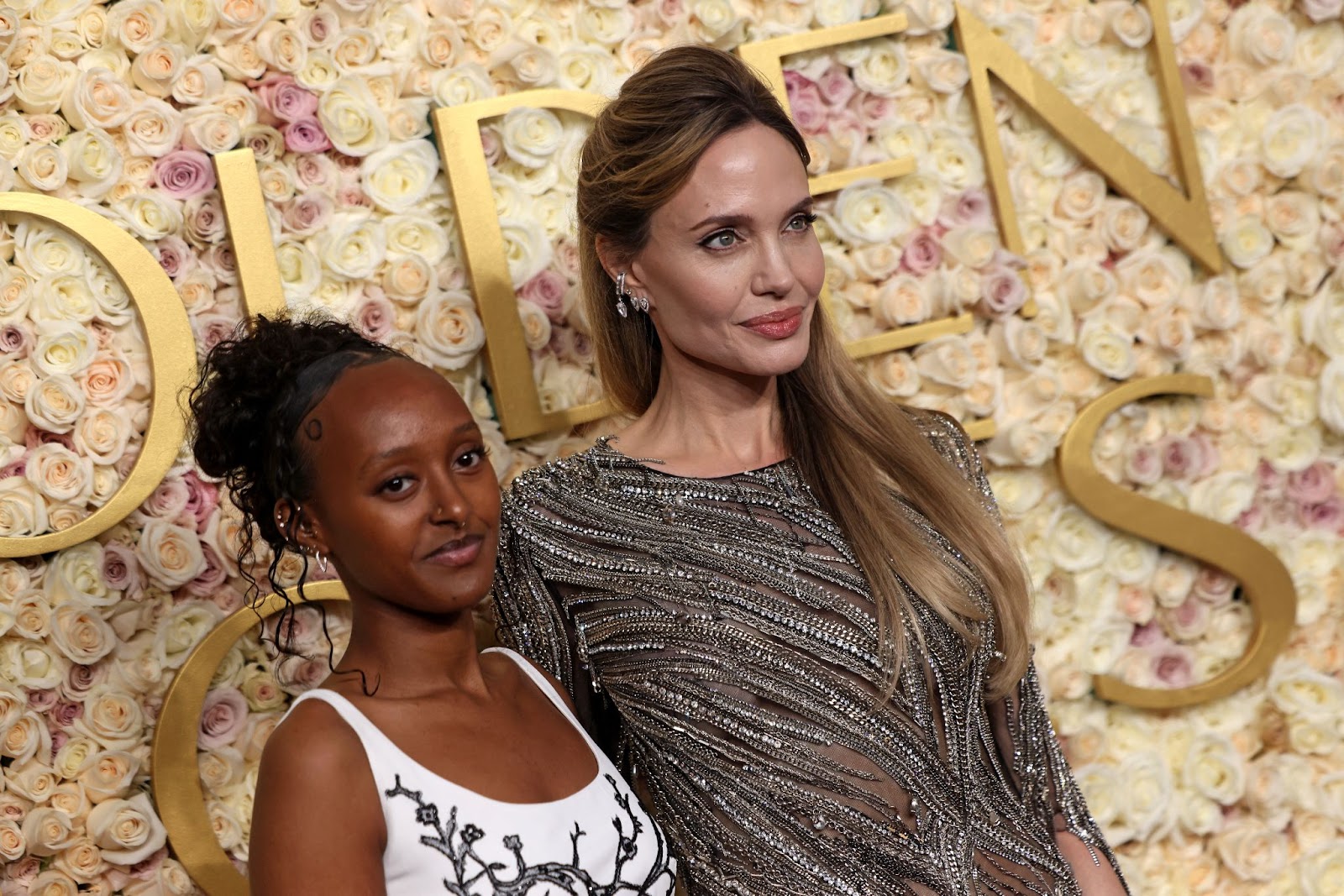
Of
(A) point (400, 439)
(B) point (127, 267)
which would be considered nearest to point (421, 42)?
(B) point (127, 267)

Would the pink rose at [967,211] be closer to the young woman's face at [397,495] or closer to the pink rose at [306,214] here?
the pink rose at [306,214]

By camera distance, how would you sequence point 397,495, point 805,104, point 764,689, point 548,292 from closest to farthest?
point 397,495
point 764,689
point 548,292
point 805,104

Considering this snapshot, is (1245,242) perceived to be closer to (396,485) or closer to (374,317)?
(374,317)

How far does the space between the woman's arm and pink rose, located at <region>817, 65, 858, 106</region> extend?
154 cm

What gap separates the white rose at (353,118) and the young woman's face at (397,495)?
777mm

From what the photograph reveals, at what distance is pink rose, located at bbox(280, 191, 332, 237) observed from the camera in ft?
7.95

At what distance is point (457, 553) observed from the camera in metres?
1.74

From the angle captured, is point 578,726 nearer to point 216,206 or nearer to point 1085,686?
point 216,206

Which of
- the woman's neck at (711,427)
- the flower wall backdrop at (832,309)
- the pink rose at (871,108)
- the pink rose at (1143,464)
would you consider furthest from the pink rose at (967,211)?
the woman's neck at (711,427)

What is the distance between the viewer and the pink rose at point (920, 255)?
9.07 feet

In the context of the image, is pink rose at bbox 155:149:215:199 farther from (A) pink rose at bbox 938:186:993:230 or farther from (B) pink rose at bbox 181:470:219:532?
(A) pink rose at bbox 938:186:993:230

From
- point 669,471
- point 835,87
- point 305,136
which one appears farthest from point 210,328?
point 835,87

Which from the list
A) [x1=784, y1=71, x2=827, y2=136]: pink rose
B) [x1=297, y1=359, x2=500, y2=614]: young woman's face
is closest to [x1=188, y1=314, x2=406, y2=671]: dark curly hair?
[x1=297, y1=359, x2=500, y2=614]: young woman's face

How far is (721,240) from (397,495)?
2.22ft
